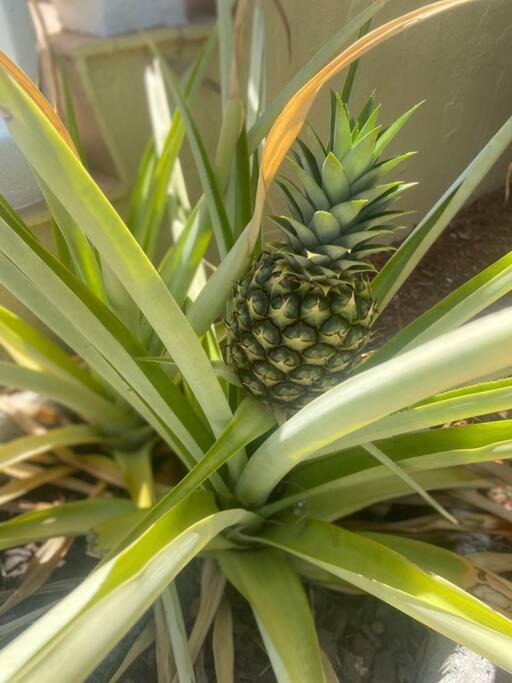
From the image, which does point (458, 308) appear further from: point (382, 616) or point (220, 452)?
point (382, 616)

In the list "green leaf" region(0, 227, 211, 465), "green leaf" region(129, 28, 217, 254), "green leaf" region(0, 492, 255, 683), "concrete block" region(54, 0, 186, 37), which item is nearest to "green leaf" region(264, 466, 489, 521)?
"green leaf" region(0, 227, 211, 465)

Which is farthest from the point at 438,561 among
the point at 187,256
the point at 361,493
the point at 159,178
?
the point at 159,178

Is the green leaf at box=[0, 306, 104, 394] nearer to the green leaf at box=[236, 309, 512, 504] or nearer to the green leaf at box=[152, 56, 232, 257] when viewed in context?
the green leaf at box=[152, 56, 232, 257]

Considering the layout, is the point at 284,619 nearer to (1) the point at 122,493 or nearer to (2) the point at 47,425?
(1) the point at 122,493

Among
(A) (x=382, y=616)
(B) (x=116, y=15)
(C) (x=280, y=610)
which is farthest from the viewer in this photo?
(B) (x=116, y=15)

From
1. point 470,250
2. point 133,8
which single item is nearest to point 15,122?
point 470,250

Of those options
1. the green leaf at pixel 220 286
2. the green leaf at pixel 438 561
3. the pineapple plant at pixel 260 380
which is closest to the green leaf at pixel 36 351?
the pineapple plant at pixel 260 380
